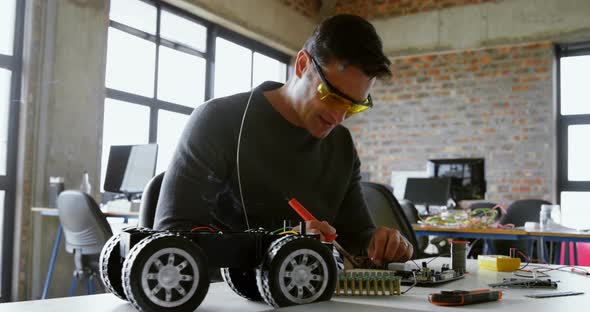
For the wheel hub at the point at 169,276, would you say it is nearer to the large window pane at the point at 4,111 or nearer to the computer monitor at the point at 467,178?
the large window pane at the point at 4,111

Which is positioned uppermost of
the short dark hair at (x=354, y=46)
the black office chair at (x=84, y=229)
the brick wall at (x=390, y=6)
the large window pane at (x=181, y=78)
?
the brick wall at (x=390, y=6)

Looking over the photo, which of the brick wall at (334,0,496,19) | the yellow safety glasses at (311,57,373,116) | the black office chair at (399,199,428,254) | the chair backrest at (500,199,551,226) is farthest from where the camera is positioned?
the brick wall at (334,0,496,19)

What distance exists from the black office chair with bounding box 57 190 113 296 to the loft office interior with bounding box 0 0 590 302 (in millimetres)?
1196

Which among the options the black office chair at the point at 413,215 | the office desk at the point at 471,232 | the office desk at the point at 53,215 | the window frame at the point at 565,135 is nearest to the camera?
the office desk at the point at 471,232

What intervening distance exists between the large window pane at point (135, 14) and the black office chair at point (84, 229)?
228 cm

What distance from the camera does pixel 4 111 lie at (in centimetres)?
433

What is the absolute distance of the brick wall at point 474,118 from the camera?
655 cm

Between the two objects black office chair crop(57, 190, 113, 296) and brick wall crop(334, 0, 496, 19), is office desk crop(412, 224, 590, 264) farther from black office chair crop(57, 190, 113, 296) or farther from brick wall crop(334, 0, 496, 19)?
brick wall crop(334, 0, 496, 19)

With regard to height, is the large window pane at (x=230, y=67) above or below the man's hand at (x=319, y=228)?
above

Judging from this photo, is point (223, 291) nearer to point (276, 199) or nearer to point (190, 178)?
point (190, 178)

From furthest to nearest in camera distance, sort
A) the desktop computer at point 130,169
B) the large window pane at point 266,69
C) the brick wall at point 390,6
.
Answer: the brick wall at point 390,6 < the large window pane at point 266,69 < the desktop computer at point 130,169

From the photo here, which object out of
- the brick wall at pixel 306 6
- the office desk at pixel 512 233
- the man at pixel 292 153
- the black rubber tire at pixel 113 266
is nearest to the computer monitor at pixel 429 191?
the office desk at pixel 512 233

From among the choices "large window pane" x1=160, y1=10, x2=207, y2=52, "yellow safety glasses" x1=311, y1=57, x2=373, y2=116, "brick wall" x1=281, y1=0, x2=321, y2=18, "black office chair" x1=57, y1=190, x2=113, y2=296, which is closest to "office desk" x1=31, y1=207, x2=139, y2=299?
"black office chair" x1=57, y1=190, x2=113, y2=296

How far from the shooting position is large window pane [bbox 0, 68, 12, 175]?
14.1ft
